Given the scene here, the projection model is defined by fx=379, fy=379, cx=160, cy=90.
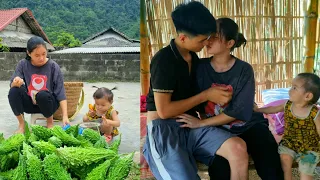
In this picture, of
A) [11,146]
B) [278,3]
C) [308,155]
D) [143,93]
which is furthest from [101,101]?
[11,146]

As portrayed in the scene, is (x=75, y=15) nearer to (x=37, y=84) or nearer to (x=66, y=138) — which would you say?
(x=37, y=84)

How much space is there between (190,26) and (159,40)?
354 millimetres

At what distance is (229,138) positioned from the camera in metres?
1.62

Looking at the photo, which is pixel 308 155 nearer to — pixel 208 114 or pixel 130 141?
pixel 208 114

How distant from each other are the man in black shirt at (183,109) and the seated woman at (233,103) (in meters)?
0.04

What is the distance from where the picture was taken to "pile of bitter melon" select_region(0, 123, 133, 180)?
95cm

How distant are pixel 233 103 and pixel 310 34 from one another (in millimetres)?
859

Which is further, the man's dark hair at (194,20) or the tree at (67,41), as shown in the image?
the tree at (67,41)

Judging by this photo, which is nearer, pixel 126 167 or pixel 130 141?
pixel 126 167

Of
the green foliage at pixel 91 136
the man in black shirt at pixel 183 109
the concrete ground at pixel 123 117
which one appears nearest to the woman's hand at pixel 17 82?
the concrete ground at pixel 123 117

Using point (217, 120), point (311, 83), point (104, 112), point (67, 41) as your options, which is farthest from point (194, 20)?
point (67, 41)

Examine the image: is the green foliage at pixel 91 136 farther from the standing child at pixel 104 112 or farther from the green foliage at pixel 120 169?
the standing child at pixel 104 112

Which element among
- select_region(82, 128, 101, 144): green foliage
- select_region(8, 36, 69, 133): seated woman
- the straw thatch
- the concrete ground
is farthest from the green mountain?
select_region(82, 128, 101, 144): green foliage

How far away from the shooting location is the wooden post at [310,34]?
2197 millimetres
